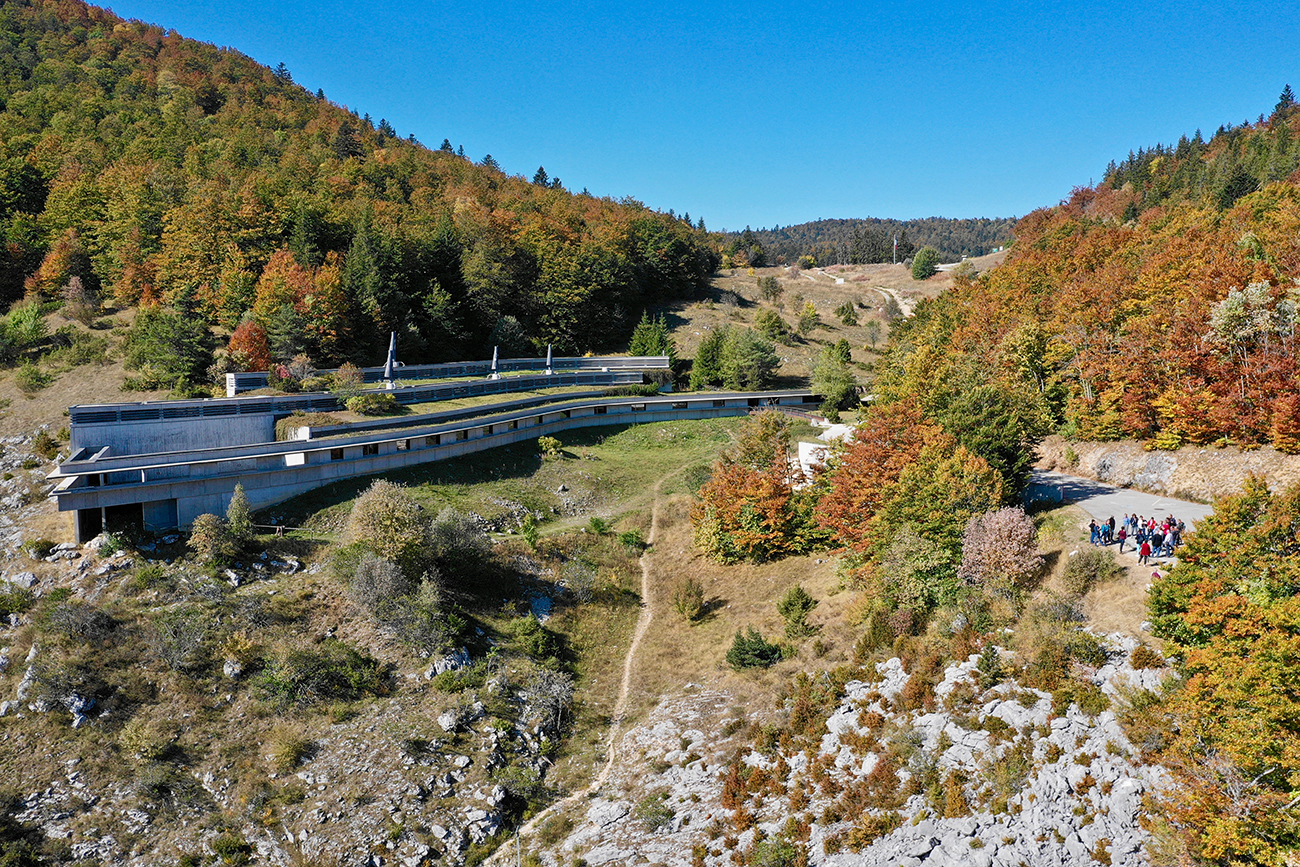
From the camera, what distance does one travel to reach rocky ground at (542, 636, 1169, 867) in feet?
60.5

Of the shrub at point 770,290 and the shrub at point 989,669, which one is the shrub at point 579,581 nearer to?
the shrub at point 989,669

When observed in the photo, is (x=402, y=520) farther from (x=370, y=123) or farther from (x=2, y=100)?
(x=370, y=123)

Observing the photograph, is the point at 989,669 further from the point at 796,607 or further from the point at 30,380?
the point at 30,380

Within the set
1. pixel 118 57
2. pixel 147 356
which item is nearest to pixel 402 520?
pixel 147 356

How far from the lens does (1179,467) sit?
35219mm

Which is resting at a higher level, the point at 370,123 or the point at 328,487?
the point at 370,123

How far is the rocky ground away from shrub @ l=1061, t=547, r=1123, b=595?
388cm

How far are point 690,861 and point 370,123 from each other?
13293cm

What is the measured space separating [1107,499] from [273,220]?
66614 mm

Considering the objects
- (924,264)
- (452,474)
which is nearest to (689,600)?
(452,474)

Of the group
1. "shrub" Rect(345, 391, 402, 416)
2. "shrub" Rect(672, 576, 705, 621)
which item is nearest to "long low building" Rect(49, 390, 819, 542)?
"shrub" Rect(345, 391, 402, 416)

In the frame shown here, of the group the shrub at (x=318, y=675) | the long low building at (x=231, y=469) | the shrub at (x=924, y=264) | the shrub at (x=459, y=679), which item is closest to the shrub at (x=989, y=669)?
the shrub at (x=459, y=679)

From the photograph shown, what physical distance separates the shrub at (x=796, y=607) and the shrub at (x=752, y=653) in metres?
1.37

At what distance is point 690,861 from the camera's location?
21719mm
